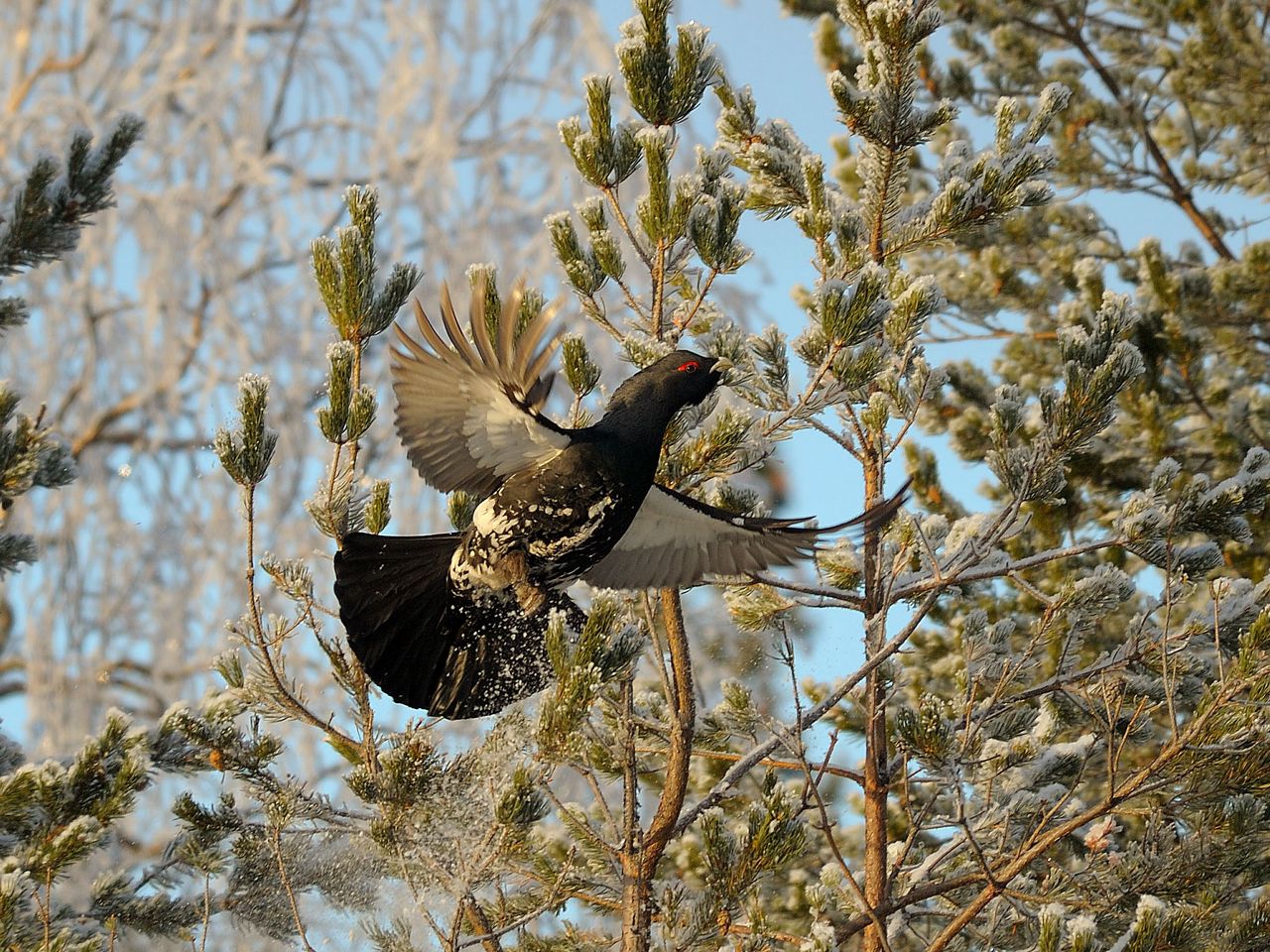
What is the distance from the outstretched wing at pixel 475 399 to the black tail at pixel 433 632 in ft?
0.64

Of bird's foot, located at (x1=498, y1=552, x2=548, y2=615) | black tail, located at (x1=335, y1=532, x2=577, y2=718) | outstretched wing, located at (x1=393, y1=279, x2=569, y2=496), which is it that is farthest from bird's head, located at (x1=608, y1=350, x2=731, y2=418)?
black tail, located at (x1=335, y1=532, x2=577, y2=718)

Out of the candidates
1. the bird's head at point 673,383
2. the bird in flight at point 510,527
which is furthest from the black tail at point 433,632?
the bird's head at point 673,383

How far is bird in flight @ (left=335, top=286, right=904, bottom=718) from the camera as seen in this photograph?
3.29 meters

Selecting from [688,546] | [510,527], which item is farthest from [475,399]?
[688,546]

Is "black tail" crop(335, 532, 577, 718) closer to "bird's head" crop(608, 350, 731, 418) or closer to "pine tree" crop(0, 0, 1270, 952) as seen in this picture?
"pine tree" crop(0, 0, 1270, 952)

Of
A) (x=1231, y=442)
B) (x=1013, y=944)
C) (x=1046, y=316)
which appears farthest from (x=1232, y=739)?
(x=1046, y=316)

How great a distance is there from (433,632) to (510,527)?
363 millimetres

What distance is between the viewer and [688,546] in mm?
3736

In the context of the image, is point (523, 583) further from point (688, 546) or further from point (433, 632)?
point (688, 546)

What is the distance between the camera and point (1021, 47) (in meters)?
6.22

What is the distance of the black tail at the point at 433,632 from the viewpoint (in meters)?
3.44

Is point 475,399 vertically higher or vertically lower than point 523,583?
higher

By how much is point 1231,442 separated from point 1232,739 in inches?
90.1

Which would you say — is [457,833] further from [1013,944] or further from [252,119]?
[252,119]
